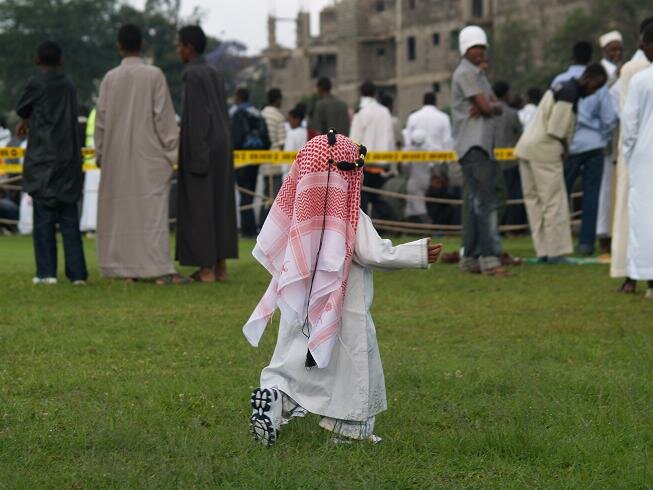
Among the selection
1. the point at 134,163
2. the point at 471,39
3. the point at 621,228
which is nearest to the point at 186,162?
the point at 134,163

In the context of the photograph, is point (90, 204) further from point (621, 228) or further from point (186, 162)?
point (621, 228)

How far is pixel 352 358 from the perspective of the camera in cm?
555

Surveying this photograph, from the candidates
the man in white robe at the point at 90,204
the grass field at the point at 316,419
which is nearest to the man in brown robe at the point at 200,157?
the grass field at the point at 316,419

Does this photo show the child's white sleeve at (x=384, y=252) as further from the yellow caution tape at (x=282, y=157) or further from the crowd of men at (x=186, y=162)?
the yellow caution tape at (x=282, y=157)

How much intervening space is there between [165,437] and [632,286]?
618 centimetres

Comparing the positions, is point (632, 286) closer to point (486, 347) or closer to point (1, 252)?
point (486, 347)

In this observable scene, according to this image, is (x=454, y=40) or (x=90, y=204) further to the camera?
(x=454, y=40)

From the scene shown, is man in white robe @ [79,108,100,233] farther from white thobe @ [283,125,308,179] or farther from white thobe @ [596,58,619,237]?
white thobe @ [596,58,619,237]

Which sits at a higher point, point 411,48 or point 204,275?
point 411,48

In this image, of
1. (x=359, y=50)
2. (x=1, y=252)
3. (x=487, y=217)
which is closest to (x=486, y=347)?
(x=487, y=217)

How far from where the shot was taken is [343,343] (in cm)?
557

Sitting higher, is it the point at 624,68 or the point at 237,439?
the point at 624,68

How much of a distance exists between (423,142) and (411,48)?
2865 inches

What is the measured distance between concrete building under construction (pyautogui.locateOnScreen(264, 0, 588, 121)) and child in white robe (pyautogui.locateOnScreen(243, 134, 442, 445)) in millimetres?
70527
